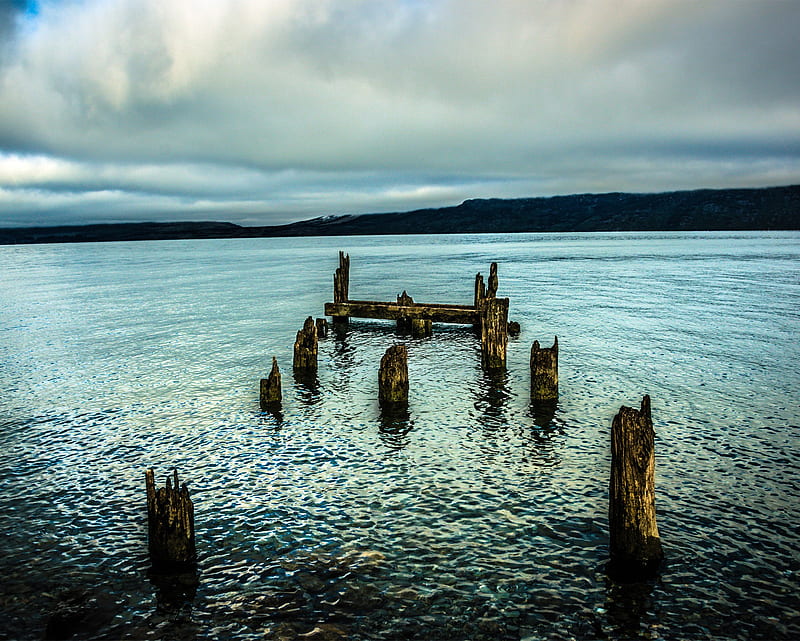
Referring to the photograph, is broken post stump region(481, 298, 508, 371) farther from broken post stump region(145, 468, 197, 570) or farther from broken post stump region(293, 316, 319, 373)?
broken post stump region(145, 468, 197, 570)

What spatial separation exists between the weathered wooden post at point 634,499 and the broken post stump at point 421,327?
75.4 feet

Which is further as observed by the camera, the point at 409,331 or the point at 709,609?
the point at 409,331

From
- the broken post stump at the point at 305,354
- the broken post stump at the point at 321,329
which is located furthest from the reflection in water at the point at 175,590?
the broken post stump at the point at 321,329

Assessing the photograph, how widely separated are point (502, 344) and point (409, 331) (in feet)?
35.8

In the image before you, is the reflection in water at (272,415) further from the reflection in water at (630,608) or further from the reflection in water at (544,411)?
the reflection in water at (630,608)

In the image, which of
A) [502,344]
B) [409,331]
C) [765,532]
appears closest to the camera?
[765,532]

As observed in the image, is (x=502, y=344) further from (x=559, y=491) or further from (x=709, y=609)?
(x=709, y=609)

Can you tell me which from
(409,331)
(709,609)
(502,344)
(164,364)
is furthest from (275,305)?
(709,609)

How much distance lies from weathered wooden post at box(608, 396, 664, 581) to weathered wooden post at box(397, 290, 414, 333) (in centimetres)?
2379

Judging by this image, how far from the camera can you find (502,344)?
24766mm

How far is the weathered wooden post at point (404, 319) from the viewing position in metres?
34.3

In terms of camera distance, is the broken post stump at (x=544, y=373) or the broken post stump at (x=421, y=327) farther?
the broken post stump at (x=421, y=327)

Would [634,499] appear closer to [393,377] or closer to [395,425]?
[395,425]

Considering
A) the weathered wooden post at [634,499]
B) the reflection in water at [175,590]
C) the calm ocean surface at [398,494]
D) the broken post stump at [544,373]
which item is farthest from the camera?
the broken post stump at [544,373]
